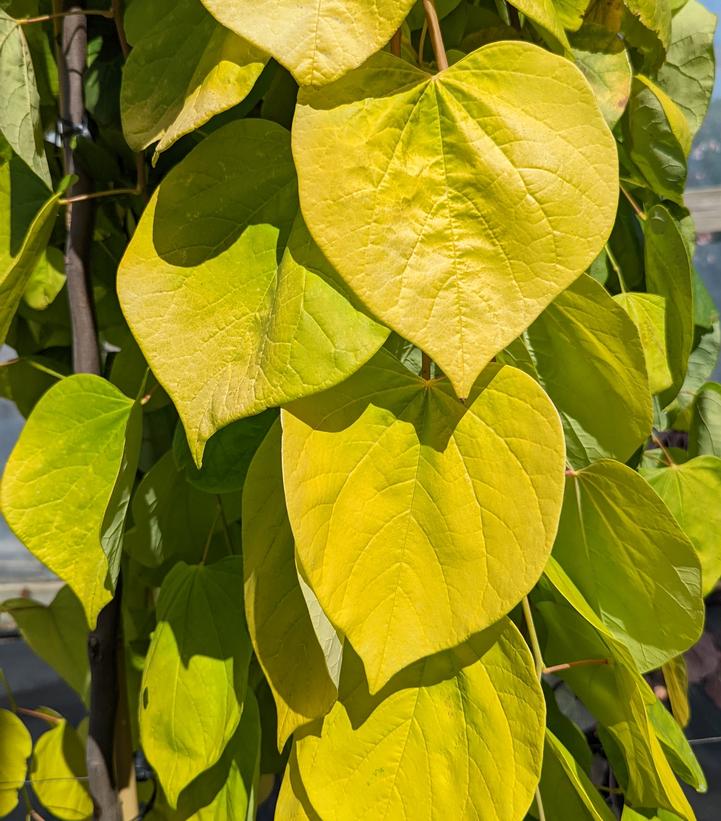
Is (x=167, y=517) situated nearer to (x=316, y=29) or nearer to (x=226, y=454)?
(x=226, y=454)

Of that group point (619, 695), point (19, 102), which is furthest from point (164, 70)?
point (619, 695)

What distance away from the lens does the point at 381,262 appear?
0.65 ft

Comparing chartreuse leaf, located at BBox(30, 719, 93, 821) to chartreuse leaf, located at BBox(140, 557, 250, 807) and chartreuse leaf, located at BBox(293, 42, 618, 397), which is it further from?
chartreuse leaf, located at BBox(293, 42, 618, 397)

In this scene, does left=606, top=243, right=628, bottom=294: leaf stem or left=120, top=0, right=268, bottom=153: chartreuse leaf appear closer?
left=120, top=0, right=268, bottom=153: chartreuse leaf

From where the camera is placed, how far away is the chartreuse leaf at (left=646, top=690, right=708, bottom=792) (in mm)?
351

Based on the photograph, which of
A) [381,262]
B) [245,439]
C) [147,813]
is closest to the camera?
[381,262]

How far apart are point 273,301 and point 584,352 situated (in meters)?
0.12

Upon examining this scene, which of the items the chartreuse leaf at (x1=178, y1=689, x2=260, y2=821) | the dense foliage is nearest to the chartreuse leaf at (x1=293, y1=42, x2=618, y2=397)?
the dense foliage

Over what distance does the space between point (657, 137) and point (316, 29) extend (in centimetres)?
23

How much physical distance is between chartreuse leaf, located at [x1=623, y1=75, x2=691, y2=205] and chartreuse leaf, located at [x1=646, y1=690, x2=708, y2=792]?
228 mm

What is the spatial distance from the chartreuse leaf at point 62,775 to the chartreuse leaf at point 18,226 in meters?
0.28

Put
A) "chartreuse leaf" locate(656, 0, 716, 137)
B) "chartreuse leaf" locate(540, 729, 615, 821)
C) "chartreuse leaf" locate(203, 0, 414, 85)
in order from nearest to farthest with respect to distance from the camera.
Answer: "chartreuse leaf" locate(203, 0, 414, 85) → "chartreuse leaf" locate(540, 729, 615, 821) → "chartreuse leaf" locate(656, 0, 716, 137)

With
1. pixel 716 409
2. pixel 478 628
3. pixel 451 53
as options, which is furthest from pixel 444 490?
pixel 716 409

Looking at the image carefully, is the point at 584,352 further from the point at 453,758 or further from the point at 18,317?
the point at 18,317
